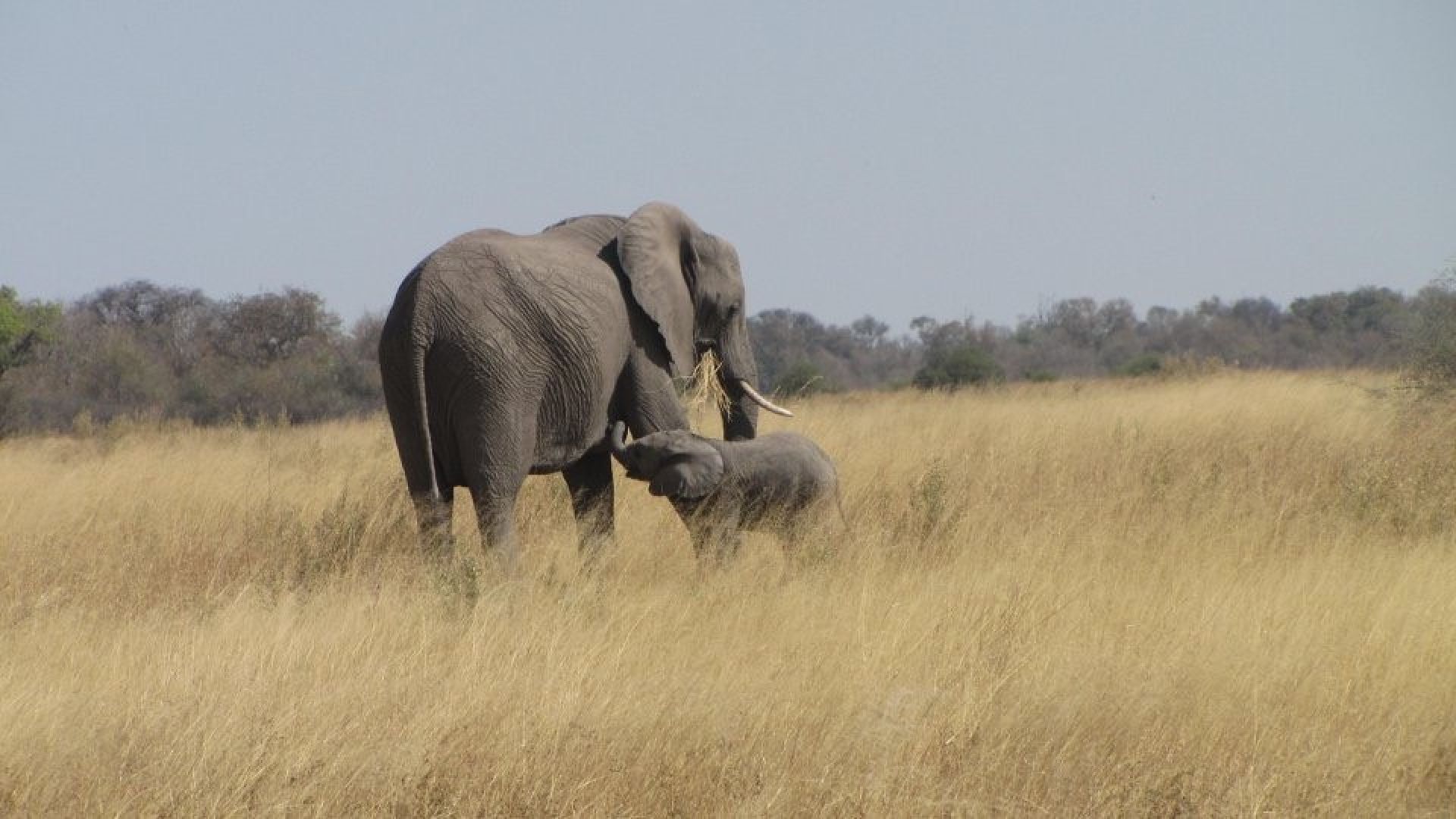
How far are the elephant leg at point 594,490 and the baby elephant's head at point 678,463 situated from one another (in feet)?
1.34

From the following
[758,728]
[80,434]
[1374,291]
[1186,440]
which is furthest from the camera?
[1374,291]

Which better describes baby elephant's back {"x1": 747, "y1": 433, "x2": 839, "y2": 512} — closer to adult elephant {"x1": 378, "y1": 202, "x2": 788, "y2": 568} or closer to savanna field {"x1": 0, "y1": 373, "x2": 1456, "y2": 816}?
savanna field {"x1": 0, "y1": 373, "x2": 1456, "y2": 816}

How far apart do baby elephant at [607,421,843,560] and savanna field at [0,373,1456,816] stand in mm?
196

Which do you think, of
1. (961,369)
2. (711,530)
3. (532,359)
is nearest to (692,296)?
(711,530)

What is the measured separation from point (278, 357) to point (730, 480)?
25175 millimetres

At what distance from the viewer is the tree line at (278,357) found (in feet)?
79.7

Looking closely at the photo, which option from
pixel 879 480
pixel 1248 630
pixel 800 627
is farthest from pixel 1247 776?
pixel 879 480

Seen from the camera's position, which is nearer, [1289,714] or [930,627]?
[1289,714]

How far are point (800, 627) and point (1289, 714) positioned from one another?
6.17 feet

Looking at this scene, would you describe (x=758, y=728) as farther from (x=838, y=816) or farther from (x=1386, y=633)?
(x=1386, y=633)

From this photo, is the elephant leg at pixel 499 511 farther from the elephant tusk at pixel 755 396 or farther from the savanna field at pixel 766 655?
the elephant tusk at pixel 755 396

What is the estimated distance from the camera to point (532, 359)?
26.7 ft

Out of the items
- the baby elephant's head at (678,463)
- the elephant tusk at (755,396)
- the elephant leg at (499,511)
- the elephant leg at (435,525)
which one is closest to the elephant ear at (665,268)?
the elephant tusk at (755,396)

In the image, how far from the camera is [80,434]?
67.5 feet
